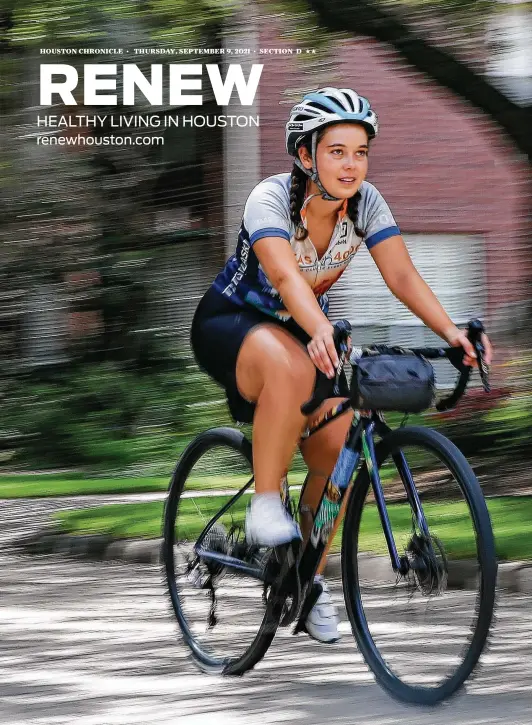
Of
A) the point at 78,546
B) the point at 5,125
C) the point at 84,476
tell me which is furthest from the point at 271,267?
the point at 84,476

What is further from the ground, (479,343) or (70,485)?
(479,343)

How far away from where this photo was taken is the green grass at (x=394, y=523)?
13.1ft

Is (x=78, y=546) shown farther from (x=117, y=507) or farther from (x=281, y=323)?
(x=281, y=323)

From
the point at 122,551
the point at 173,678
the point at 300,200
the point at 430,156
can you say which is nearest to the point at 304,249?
the point at 300,200

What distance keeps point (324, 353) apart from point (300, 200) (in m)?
0.72

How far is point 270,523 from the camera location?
4.32 m

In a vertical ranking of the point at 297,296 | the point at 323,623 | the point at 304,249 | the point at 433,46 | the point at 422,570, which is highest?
the point at 433,46

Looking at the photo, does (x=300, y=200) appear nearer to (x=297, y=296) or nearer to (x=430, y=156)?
(x=297, y=296)

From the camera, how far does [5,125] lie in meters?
9.94

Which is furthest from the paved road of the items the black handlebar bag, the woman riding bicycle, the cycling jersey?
the cycling jersey

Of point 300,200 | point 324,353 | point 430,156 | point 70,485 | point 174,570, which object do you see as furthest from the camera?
point 70,485

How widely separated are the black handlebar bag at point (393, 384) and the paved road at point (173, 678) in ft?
1.84

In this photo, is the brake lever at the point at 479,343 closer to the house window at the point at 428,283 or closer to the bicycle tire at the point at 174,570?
the bicycle tire at the point at 174,570

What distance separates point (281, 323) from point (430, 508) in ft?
2.69
